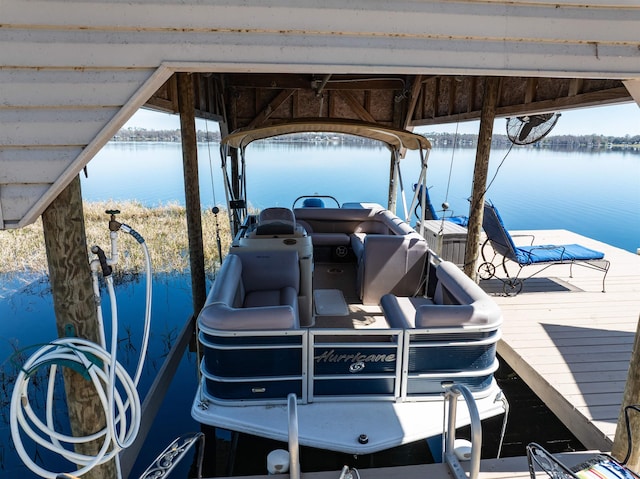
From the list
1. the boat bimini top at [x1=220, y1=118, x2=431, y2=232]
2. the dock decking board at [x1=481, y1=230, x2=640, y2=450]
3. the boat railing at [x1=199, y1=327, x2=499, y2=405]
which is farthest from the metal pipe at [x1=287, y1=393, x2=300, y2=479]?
the boat bimini top at [x1=220, y1=118, x2=431, y2=232]

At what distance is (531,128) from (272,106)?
5.03 meters

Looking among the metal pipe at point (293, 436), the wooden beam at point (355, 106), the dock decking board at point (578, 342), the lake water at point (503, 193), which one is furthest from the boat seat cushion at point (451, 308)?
the lake water at point (503, 193)

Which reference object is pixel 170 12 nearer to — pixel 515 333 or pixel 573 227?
pixel 515 333

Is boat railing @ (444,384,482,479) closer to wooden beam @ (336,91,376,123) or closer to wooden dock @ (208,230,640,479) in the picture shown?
wooden dock @ (208,230,640,479)

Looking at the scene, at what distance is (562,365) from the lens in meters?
3.69

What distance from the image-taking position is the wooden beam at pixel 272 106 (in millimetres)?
8562

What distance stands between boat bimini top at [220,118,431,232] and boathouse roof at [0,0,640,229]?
347cm

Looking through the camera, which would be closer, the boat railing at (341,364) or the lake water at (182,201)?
the boat railing at (341,364)

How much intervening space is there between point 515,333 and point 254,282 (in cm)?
265

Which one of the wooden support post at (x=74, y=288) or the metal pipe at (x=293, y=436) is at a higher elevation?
the wooden support post at (x=74, y=288)

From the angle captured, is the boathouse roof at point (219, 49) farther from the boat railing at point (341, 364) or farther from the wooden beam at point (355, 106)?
the wooden beam at point (355, 106)

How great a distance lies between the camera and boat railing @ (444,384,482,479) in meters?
2.16

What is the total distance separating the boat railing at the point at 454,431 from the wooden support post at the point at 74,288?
5.87 feet

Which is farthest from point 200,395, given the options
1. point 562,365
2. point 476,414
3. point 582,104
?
point 582,104
